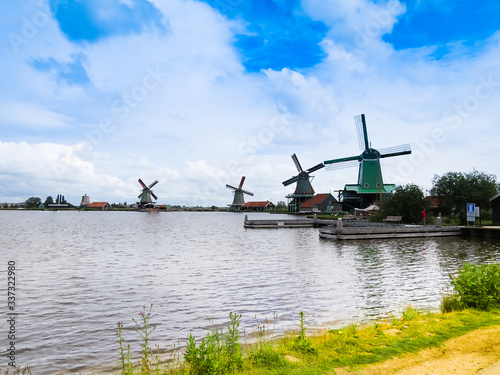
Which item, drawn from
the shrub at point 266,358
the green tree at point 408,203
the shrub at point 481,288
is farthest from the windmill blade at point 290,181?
the shrub at point 266,358

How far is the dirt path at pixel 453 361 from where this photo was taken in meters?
5.09

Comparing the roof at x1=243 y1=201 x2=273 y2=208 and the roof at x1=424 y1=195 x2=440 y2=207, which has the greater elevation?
the roof at x1=243 y1=201 x2=273 y2=208

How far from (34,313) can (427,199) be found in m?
49.0

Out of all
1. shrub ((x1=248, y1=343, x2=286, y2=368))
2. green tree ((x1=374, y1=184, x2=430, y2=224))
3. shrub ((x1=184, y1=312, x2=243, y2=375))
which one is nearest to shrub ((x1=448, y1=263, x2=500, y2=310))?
shrub ((x1=248, y1=343, x2=286, y2=368))

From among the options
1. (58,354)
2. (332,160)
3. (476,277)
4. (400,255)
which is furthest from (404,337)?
(332,160)

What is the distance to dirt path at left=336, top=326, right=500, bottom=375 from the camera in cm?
509

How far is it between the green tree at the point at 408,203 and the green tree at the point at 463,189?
321 centimetres

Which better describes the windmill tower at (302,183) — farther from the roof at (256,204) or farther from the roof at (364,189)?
the roof at (256,204)

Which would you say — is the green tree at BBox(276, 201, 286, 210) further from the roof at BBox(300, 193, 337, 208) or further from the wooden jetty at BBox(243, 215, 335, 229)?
the wooden jetty at BBox(243, 215, 335, 229)

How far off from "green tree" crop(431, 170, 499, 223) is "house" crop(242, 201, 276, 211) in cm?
10227

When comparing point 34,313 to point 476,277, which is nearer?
point 476,277

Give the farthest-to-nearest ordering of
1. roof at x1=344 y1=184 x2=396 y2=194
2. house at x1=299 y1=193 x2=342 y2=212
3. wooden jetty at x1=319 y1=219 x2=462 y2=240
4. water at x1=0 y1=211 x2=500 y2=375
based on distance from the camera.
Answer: house at x1=299 y1=193 x2=342 y2=212, roof at x1=344 y1=184 x2=396 y2=194, wooden jetty at x1=319 y1=219 x2=462 y2=240, water at x1=0 y1=211 x2=500 y2=375

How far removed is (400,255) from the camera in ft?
74.6

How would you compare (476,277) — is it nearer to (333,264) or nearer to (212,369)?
(212,369)
